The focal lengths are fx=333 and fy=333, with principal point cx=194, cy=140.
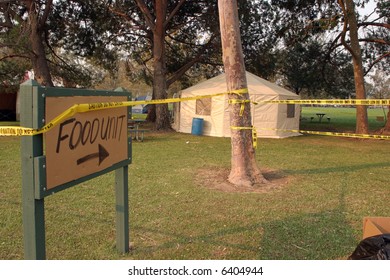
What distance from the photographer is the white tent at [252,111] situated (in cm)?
1533

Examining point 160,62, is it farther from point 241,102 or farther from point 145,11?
point 241,102

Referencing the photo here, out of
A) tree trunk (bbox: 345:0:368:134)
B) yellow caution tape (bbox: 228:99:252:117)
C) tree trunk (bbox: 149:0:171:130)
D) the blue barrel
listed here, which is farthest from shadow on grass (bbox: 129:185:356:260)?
tree trunk (bbox: 149:0:171:130)

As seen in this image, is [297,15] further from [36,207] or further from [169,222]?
[36,207]

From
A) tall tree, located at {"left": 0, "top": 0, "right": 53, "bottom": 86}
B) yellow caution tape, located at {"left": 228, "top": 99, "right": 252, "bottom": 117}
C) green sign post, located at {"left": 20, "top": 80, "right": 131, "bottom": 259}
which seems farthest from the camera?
tall tree, located at {"left": 0, "top": 0, "right": 53, "bottom": 86}

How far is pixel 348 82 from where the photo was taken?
1000 inches

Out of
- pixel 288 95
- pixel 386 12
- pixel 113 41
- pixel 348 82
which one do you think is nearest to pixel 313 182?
pixel 288 95

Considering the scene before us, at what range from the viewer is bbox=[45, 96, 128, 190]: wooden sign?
2.10 metres

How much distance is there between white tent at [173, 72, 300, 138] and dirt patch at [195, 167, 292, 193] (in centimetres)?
803

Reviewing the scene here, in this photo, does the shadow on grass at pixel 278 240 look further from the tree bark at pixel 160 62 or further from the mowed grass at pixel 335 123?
the mowed grass at pixel 335 123

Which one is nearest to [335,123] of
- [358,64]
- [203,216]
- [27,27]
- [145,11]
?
[358,64]

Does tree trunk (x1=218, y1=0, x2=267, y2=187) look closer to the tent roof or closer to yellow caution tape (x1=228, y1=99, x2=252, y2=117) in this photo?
yellow caution tape (x1=228, y1=99, x2=252, y2=117)

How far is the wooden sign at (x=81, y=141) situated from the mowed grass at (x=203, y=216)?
1.16 m

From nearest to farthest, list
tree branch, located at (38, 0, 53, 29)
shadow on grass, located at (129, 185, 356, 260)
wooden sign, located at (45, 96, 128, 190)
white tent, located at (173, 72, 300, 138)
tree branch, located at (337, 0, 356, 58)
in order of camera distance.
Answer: wooden sign, located at (45, 96, 128, 190) → shadow on grass, located at (129, 185, 356, 260) → tree branch, located at (337, 0, 356, 58) → tree branch, located at (38, 0, 53, 29) → white tent, located at (173, 72, 300, 138)

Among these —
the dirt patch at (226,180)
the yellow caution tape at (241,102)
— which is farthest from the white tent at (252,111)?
the yellow caution tape at (241,102)
